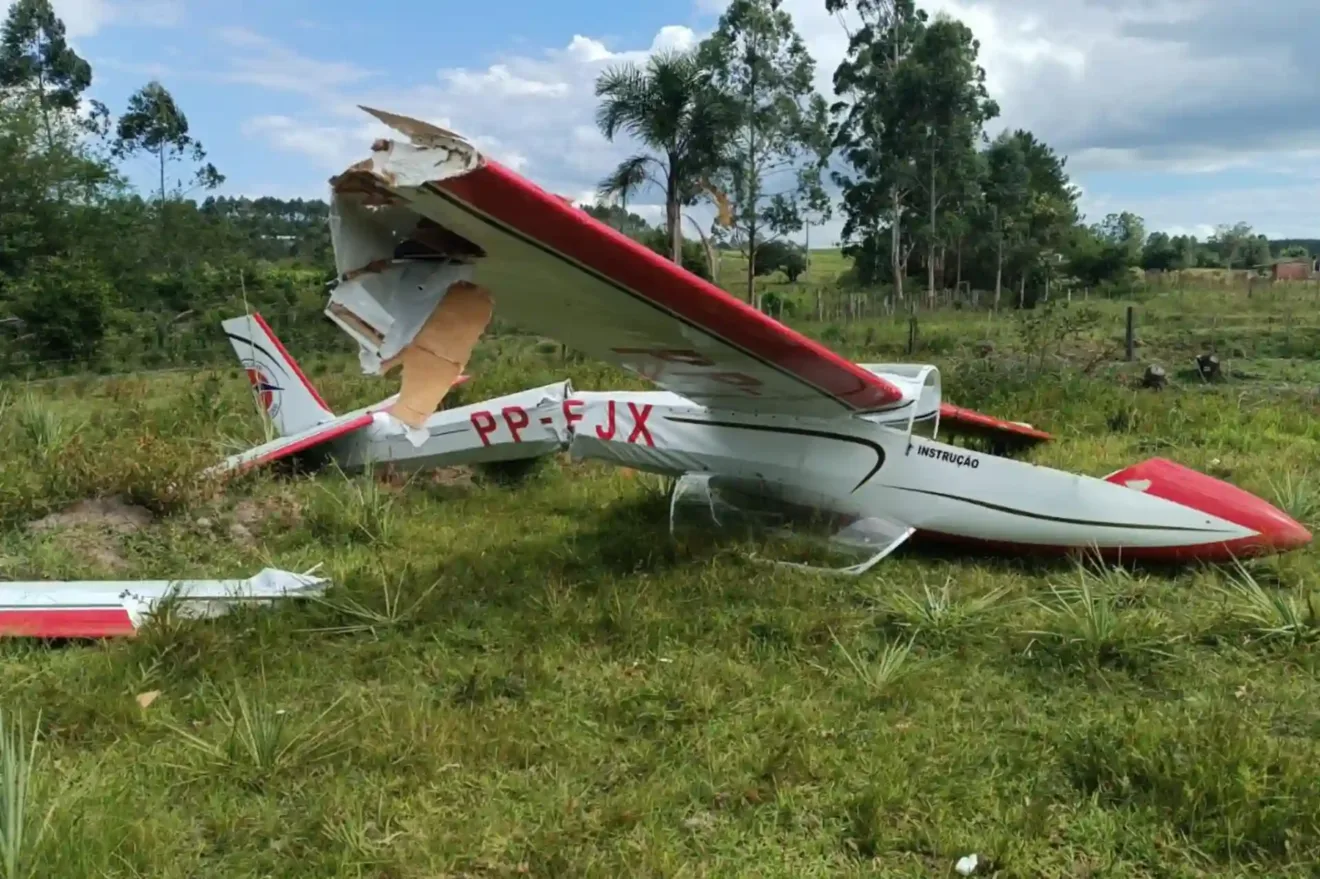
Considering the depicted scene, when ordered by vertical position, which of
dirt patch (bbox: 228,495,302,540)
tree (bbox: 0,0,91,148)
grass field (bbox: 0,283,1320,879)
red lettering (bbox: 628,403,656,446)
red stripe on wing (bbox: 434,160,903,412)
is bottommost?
grass field (bbox: 0,283,1320,879)

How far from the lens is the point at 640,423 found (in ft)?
20.2

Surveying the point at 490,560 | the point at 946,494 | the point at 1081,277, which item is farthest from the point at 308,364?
the point at 1081,277

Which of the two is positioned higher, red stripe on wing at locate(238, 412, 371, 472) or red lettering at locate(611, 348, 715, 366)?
red lettering at locate(611, 348, 715, 366)

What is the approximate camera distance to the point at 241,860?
2.72m

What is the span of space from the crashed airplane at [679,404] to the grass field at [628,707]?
0.32m

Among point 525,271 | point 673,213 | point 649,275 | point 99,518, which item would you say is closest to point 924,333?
point 673,213

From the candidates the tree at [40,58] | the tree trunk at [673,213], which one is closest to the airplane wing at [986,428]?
the tree trunk at [673,213]

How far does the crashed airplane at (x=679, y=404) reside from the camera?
342 centimetres

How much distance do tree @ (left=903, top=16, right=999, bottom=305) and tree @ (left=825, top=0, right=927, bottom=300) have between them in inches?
16.6

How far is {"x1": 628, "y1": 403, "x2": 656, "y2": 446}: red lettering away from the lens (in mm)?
6141

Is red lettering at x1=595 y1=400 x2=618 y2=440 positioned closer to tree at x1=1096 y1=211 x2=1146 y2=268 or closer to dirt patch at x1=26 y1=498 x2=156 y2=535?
dirt patch at x1=26 y1=498 x2=156 y2=535

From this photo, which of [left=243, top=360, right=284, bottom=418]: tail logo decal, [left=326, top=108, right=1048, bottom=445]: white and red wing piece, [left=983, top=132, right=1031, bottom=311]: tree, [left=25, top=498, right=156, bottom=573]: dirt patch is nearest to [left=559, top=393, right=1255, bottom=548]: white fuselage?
[left=326, top=108, right=1048, bottom=445]: white and red wing piece

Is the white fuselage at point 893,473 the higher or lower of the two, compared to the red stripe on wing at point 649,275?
lower

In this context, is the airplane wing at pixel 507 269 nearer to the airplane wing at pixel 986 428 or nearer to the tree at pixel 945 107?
the airplane wing at pixel 986 428
